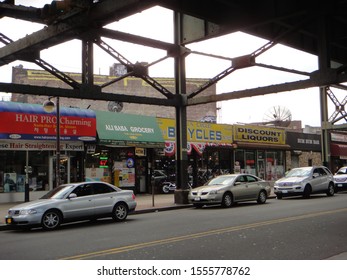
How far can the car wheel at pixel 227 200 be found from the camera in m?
18.2

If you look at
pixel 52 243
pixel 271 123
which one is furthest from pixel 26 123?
pixel 271 123

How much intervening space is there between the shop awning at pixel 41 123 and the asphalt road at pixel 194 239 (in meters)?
8.06

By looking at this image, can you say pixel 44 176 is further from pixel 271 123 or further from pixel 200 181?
pixel 271 123

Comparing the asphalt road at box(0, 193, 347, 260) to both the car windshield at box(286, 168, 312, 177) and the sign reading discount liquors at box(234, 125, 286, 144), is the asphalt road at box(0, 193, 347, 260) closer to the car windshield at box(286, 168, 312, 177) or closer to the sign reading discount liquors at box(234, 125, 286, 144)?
the car windshield at box(286, 168, 312, 177)

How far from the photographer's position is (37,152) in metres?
22.2

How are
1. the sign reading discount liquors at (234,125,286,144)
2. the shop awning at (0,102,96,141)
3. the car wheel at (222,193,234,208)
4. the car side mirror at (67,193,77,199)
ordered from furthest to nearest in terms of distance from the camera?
the sign reading discount liquors at (234,125,286,144), the shop awning at (0,102,96,141), the car wheel at (222,193,234,208), the car side mirror at (67,193,77,199)

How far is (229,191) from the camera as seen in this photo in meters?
18.5

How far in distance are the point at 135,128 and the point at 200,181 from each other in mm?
7270

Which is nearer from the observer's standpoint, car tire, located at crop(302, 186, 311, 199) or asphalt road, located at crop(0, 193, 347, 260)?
asphalt road, located at crop(0, 193, 347, 260)

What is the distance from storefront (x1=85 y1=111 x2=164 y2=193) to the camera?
2383 cm

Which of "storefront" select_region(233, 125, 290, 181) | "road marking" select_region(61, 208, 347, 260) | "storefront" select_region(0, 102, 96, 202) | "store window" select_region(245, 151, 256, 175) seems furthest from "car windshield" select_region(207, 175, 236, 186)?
"store window" select_region(245, 151, 256, 175)

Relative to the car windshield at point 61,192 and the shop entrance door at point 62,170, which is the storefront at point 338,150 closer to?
the shop entrance door at point 62,170

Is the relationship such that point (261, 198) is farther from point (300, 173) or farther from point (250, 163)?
point (250, 163)

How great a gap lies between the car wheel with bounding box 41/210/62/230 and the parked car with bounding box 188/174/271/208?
6.76m
